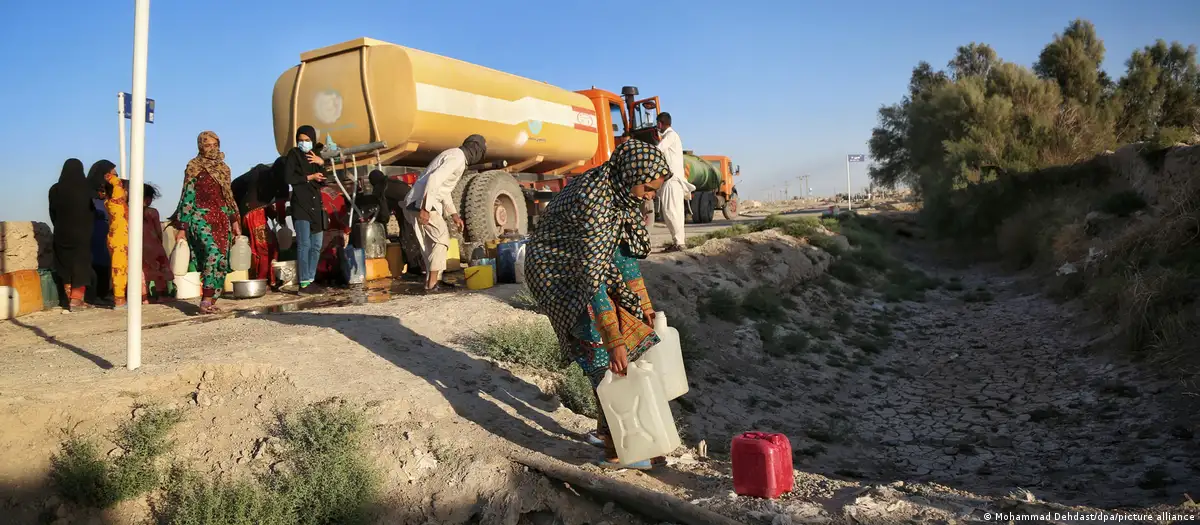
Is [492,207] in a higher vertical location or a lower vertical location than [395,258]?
higher

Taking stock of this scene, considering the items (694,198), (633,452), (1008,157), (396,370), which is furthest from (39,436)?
(1008,157)

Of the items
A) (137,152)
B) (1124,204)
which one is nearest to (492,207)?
(137,152)

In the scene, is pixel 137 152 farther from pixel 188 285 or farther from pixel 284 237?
pixel 284 237

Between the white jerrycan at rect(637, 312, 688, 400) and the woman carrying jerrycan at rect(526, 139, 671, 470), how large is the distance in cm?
5

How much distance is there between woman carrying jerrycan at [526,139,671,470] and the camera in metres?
3.58

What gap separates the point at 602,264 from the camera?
3.63 m

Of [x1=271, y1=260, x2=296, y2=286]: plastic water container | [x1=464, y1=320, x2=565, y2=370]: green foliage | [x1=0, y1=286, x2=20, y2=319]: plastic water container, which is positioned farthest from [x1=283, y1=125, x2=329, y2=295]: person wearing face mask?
[x1=464, y1=320, x2=565, y2=370]: green foliage

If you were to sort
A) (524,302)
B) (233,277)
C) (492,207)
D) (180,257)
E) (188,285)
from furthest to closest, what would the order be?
(492,207) < (233,277) < (188,285) < (180,257) < (524,302)

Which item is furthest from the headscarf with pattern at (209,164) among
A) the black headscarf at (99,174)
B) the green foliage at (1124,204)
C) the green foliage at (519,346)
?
the green foliage at (1124,204)

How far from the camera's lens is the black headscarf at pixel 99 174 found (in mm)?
7242

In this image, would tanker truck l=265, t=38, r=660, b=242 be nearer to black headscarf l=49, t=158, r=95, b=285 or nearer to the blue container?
the blue container

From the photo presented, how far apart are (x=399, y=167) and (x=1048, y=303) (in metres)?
8.86

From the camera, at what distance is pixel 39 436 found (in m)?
3.71

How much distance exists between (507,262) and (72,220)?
4.11m
